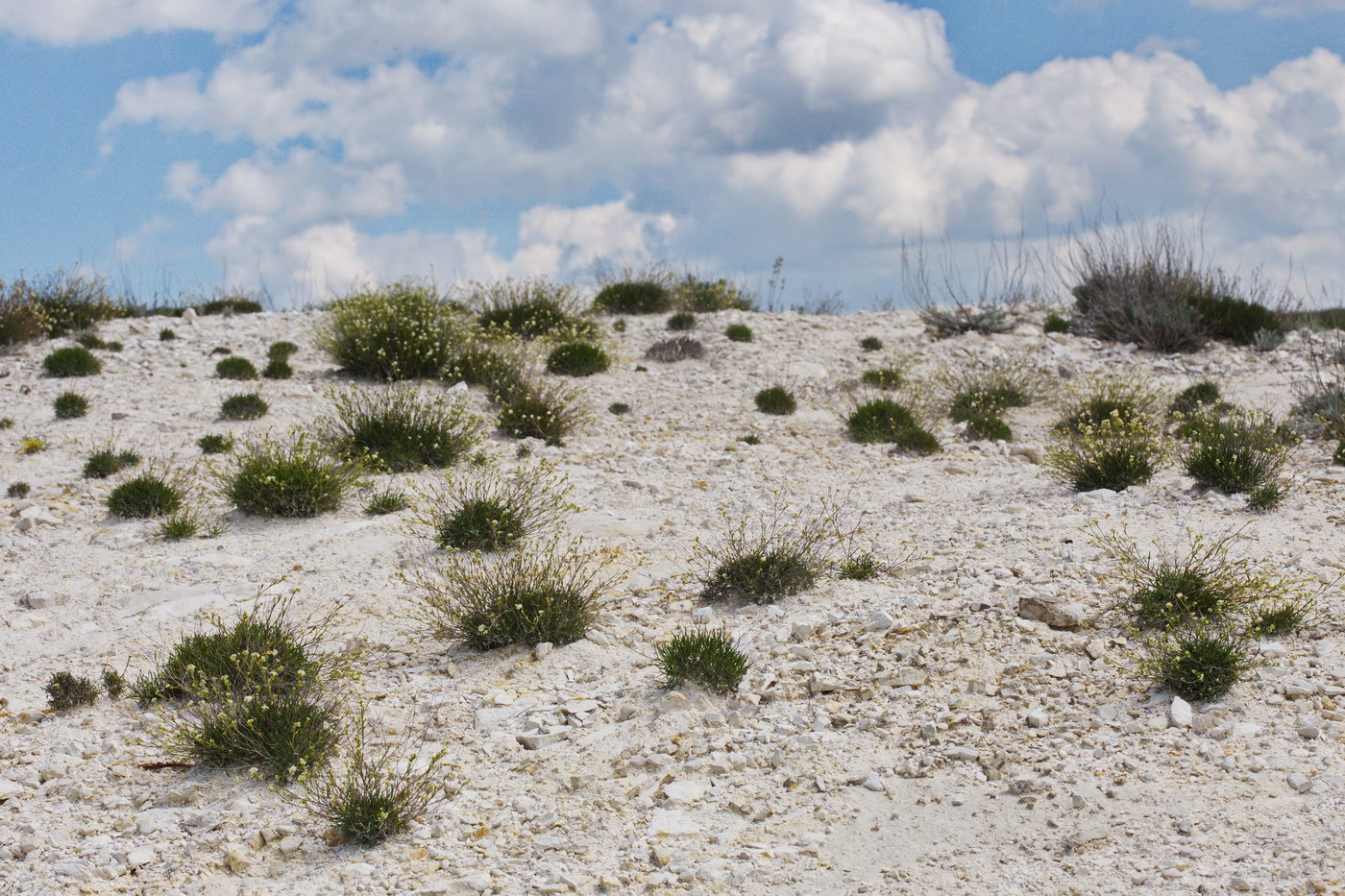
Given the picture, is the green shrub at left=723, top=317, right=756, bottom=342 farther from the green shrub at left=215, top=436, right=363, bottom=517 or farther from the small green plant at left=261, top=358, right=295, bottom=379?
the green shrub at left=215, top=436, right=363, bottom=517

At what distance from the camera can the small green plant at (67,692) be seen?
6.77m

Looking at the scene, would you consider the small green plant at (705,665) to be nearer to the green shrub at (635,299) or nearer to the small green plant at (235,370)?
the small green plant at (235,370)

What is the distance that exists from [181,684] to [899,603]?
494cm

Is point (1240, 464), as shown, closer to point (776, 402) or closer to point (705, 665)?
point (705, 665)

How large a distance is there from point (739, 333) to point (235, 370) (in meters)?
8.38

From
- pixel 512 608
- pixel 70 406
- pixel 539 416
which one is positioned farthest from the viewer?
pixel 70 406

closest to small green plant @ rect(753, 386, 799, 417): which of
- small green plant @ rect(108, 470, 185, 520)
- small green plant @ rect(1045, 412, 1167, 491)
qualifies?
small green plant @ rect(1045, 412, 1167, 491)

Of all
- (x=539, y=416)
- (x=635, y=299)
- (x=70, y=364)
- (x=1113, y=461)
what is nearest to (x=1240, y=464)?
(x=1113, y=461)

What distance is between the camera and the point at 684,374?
1648 cm

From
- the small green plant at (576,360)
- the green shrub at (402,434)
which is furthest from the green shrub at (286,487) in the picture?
the small green plant at (576,360)

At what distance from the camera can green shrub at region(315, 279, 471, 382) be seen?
14.9 metres

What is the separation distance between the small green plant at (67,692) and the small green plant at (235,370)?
29.8 ft

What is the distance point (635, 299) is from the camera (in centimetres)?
2064

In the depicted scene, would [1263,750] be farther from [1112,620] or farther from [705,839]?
[705,839]
